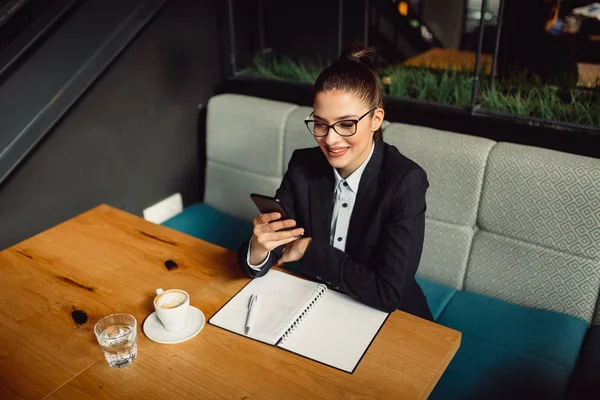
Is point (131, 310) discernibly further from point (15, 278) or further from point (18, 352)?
point (15, 278)

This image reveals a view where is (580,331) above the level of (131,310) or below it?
below

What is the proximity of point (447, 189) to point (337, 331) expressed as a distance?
1.01m

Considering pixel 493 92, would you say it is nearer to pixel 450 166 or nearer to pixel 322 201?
pixel 450 166

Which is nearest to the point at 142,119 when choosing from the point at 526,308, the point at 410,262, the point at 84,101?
the point at 84,101

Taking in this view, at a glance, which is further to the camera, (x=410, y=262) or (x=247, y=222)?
(x=247, y=222)

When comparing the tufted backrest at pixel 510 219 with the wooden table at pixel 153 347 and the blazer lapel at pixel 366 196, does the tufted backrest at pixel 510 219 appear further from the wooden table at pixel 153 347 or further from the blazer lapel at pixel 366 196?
the wooden table at pixel 153 347

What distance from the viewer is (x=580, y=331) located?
1.88 metres

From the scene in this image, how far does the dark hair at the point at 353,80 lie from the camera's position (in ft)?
4.83

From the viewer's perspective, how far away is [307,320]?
131 centimetres

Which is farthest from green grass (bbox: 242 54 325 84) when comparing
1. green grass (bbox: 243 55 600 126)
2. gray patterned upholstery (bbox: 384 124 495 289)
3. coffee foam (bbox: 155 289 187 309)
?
coffee foam (bbox: 155 289 187 309)

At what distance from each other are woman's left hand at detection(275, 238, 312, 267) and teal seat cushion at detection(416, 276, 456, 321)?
2.61 ft

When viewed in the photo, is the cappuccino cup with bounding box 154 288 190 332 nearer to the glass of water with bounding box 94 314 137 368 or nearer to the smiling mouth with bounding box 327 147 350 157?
the glass of water with bounding box 94 314 137 368

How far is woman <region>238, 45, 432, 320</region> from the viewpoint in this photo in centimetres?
142

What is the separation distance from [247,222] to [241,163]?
31 cm
